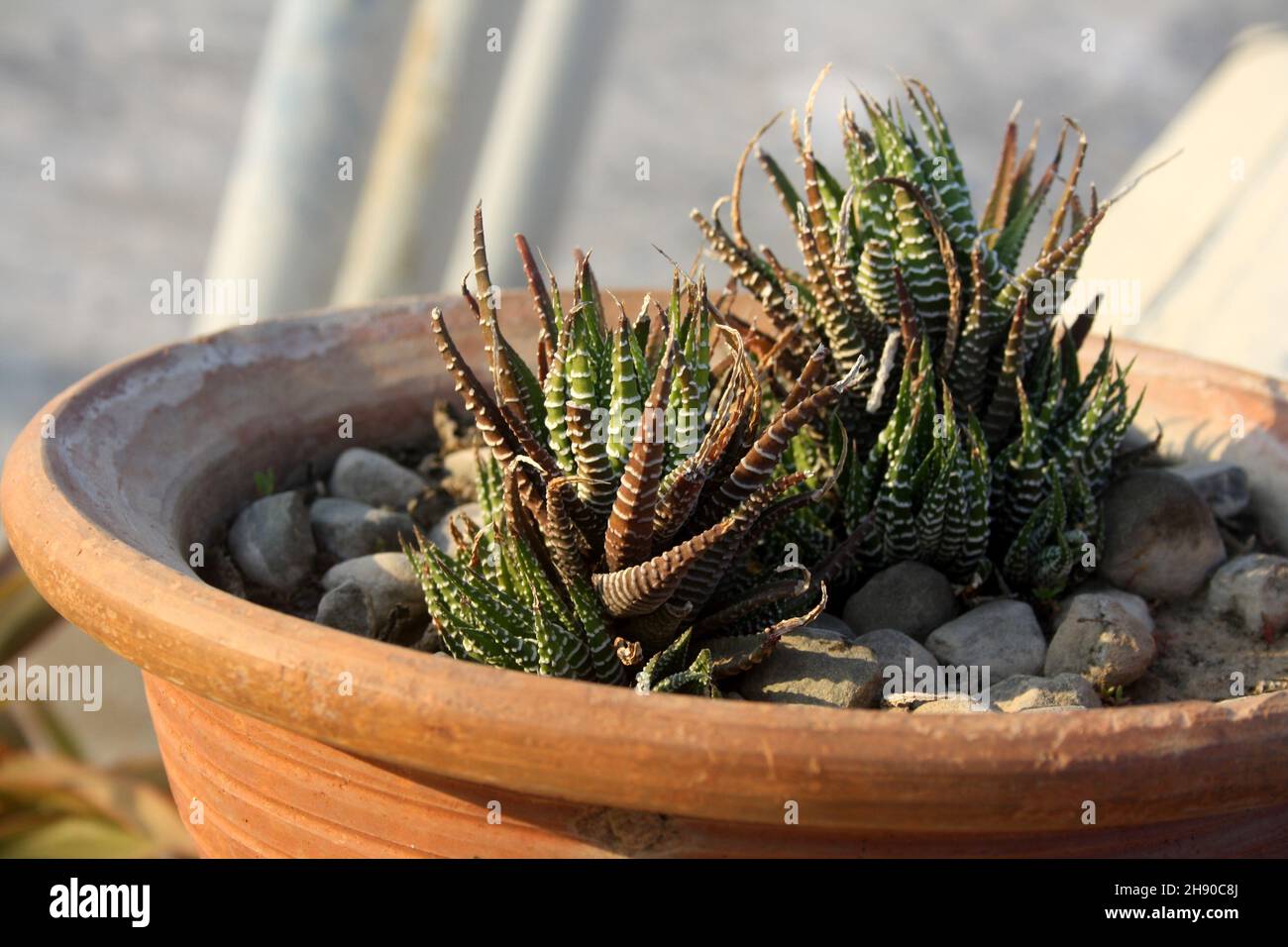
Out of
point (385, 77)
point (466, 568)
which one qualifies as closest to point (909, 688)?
point (466, 568)

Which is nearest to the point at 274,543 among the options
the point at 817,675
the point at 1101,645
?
the point at 817,675

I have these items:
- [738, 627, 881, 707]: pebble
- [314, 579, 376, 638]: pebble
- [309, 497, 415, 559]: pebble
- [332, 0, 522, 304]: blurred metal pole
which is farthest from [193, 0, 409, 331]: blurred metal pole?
[738, 627, 881, 707]: pebble

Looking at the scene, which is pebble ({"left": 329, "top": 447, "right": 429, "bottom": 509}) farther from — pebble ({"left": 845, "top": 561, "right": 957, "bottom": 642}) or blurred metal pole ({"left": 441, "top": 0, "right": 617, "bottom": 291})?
blurred metal pole ({"left": 441, "top": 0, "right": 617, "bottom": 291})

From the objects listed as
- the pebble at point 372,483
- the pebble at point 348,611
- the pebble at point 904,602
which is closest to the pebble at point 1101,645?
the pebble at point 904,602

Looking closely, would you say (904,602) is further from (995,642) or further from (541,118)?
(541,118)

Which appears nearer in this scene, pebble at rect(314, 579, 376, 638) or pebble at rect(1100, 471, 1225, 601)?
pebble at rect(314, 579, 376, 638)

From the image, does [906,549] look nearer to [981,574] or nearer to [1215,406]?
[981,574]

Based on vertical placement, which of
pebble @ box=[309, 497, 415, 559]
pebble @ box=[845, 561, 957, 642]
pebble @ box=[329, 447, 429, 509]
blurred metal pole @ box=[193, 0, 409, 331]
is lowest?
pebble @ box=[845, 561, 957, 642]
